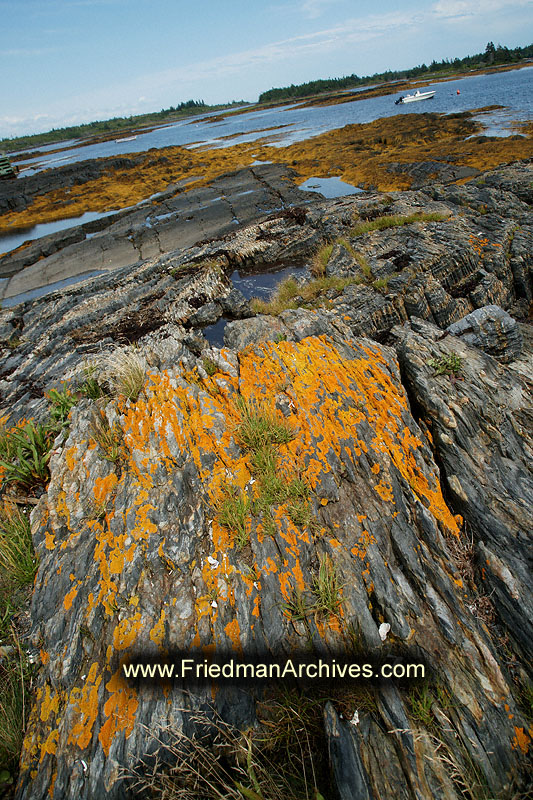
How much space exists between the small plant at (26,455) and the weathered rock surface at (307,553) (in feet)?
0.98

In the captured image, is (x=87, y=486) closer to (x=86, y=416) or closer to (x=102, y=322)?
(x=86, y=416)

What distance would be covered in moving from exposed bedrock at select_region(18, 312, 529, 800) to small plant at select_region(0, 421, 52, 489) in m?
0.36

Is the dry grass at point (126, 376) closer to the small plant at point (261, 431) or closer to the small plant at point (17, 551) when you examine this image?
the small plant at point (261, 431)

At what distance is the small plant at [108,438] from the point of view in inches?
186

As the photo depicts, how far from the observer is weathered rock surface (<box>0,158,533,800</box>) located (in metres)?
2.76

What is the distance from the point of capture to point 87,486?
4.46 m

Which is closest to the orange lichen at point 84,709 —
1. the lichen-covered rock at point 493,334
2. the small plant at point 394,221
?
the lichen-covered rock at point 493,334

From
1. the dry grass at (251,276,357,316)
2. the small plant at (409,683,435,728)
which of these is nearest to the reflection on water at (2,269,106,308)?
the dry grass at (251,276,357,316)

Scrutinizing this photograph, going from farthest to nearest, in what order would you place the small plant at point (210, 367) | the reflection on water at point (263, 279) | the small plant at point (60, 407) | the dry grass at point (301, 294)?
the reflection on water at point (263, 279), the dry grass at point (301, 294), the small plant at point (210, 367), the small plant at point (60, 407)

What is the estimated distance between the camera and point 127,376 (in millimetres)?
5590

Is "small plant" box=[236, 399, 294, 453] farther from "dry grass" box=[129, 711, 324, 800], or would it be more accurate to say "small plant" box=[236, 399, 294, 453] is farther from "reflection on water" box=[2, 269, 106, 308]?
"reflection on water" box=[2, 269, 106, 308]

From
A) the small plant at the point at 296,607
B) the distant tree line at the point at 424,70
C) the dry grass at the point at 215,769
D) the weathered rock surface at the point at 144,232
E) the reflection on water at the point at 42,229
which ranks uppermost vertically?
the distant tree line at the point at 424,70

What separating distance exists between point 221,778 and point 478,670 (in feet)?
7.90

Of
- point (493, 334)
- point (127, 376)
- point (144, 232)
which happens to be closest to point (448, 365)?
point (493, 334)
